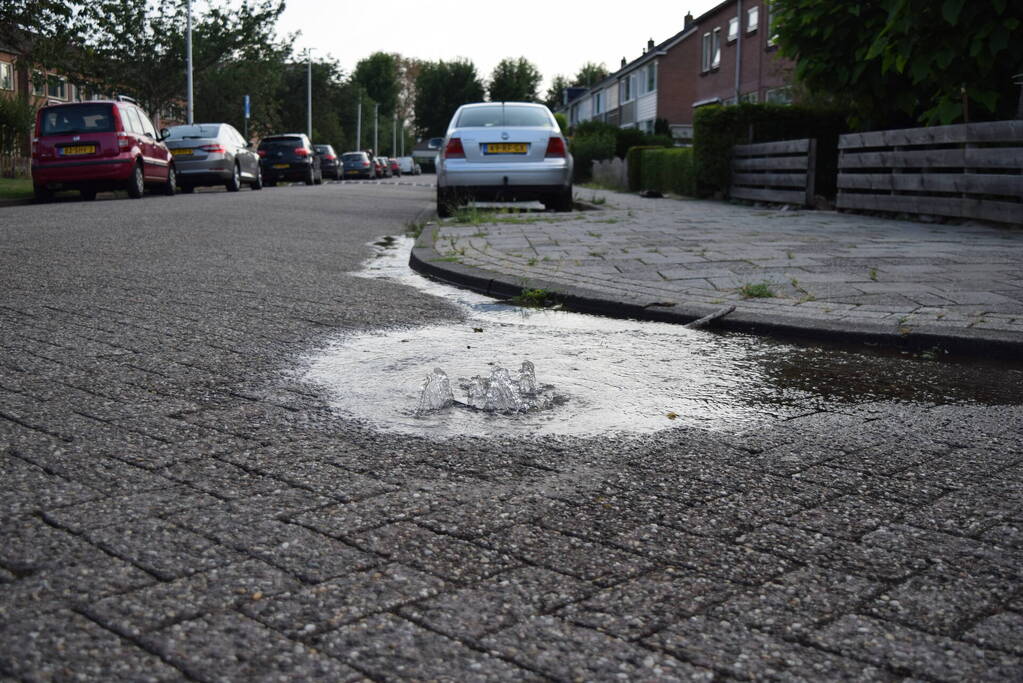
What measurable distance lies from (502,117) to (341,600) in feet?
41.1

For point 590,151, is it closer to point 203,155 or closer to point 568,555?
point 203,155

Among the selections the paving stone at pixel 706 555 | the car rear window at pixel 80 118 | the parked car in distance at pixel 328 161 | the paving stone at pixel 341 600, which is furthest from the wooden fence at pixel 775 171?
the parked car in distance at pixel 328 161

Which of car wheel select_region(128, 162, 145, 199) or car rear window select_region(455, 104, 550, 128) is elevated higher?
car rear window select_region(455, 104, 550, 128)

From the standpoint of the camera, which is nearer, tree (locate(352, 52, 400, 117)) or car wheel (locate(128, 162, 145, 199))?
car wheel (locate(128, 162, 145, 199))

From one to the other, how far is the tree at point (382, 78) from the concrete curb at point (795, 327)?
119771mm

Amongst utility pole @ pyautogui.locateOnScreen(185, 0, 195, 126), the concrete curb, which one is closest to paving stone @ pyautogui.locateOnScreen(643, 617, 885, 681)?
the concrete curb

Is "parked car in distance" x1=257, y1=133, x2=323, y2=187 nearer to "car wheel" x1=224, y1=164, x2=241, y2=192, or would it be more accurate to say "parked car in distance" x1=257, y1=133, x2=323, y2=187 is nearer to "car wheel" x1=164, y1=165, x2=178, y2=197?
"car wheel" x1=224, y1=164, x2=241, y2=192

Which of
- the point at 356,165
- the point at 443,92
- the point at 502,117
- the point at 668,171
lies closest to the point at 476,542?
the point at 502,117

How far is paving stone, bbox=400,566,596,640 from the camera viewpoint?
2090 millimetres

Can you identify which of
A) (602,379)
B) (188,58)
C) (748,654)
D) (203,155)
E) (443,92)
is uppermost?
(443,92)

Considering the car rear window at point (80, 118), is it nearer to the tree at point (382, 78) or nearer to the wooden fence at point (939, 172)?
the wooden fence at point (939, 172)

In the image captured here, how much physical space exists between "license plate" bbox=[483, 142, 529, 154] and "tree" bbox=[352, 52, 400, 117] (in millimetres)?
112569

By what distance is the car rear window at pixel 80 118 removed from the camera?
1884 cm

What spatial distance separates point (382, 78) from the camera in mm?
122438
